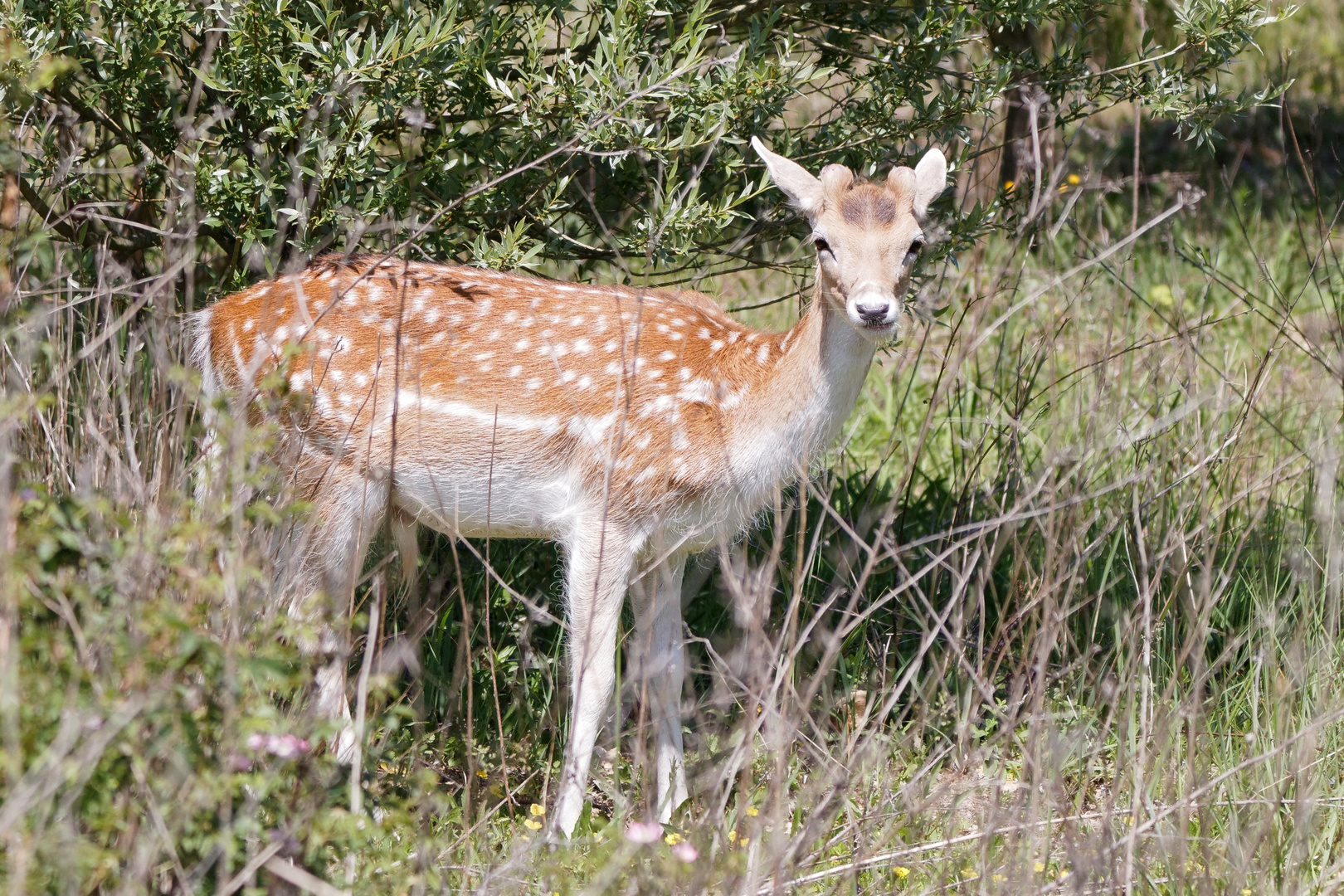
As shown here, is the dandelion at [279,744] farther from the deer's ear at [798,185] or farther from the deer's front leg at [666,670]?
the deer's ear at [798,185]

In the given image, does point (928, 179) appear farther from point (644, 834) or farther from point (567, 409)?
point (644, 834)

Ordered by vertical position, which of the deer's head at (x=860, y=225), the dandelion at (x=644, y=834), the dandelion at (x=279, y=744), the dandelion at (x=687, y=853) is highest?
the deer's head at (x=860, y=225)

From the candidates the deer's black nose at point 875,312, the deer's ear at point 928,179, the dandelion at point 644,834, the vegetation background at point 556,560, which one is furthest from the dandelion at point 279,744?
the deer's ear at point 928,179

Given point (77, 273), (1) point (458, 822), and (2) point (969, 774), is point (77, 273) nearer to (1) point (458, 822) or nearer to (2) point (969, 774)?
(1) point (458, 822)

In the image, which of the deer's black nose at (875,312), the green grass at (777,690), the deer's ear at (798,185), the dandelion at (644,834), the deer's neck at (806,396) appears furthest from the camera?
the deer's neck at (806,396)

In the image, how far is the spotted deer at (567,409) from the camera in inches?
159

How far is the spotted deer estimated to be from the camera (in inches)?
159

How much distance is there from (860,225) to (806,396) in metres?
0.54

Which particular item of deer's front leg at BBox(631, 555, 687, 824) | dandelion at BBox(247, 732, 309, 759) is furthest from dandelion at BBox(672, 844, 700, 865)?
deer's front leg at BBox(631, 555, 687, 824)

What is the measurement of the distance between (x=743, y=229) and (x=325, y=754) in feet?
7.78

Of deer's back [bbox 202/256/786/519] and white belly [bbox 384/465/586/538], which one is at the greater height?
deer's back [bbox 202/256/786/519]

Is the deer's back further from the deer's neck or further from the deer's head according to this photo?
the deer's head

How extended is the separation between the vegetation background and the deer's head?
6.3 inches

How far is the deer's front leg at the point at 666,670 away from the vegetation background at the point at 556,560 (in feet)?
0.39
